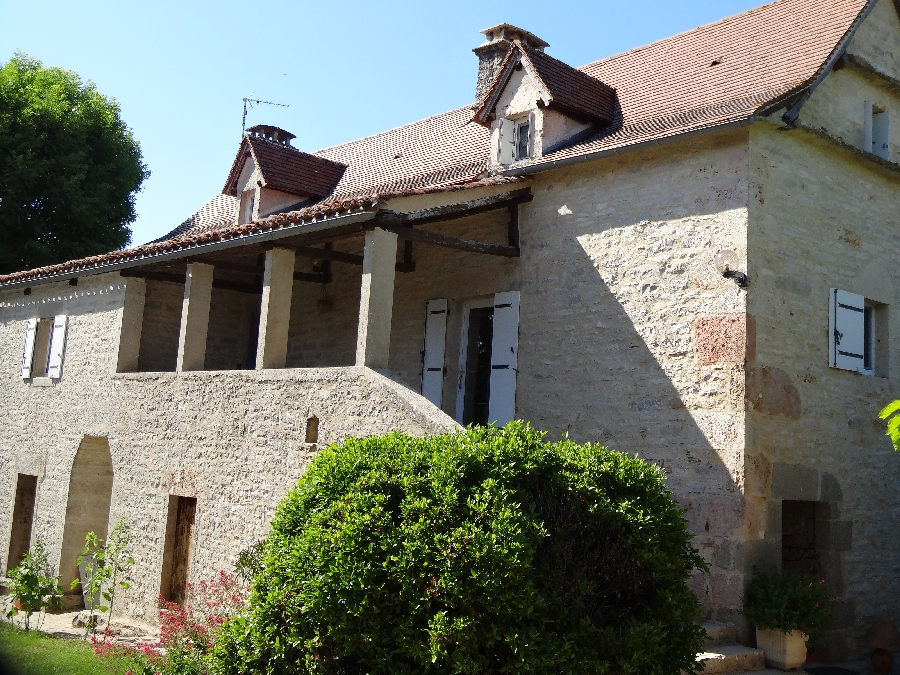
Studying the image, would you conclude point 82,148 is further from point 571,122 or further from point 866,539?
point 866,539

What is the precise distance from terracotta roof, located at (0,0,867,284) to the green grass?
15.4ft

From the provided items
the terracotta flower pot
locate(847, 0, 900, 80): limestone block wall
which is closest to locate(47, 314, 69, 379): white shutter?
the terracotta flower pot

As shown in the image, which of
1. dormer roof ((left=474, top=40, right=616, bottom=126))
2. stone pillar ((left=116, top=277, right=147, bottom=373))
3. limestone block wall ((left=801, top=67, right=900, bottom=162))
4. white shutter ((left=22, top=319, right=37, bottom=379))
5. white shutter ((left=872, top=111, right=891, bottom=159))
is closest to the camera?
limestone block wall ((left=801, top=67, right=900, bottom=162))

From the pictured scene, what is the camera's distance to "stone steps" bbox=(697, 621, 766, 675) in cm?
699

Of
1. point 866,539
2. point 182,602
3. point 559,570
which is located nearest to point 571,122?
point 866,539

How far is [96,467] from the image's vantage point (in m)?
13.0

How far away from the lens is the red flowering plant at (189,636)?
6.27 m

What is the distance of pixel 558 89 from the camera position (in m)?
10.4

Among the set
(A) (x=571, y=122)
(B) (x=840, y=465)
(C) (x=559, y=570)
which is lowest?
(C) (x=559, y=570)

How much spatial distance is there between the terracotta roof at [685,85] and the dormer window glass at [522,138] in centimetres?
59

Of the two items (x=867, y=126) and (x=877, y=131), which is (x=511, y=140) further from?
(x=877, y=131)

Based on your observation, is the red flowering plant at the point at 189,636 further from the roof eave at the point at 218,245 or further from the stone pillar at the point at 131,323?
the stone pillar at the point at 131,323

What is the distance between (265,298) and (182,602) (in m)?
3.96

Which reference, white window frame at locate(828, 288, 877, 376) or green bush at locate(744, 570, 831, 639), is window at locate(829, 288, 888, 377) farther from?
green bush at locate(744, 570, 831, 639)
